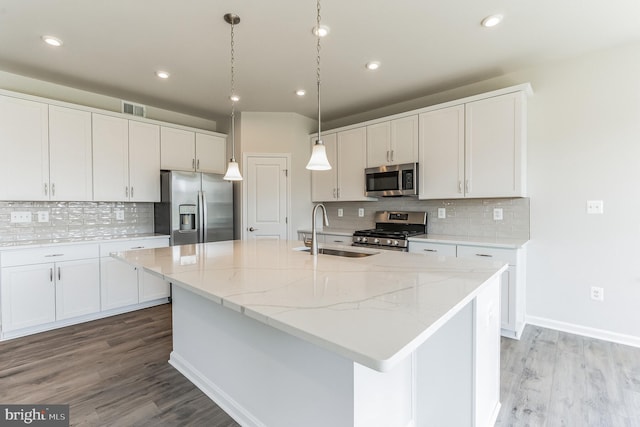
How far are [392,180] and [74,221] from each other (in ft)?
12.3

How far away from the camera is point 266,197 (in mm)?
4344

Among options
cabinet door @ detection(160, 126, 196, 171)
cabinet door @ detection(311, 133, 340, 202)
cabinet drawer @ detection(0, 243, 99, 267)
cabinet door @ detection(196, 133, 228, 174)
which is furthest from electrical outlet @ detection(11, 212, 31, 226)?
cabinet door @ detection(311, 133, 340, 202)

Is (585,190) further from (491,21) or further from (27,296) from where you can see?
(27,296)

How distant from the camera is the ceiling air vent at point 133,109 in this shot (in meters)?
3.83

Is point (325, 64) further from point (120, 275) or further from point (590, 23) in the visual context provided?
point (120, 275)

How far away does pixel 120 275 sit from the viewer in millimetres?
3400

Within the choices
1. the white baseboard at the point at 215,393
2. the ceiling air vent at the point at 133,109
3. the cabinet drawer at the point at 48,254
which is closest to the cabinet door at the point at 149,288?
the cabinet drawer at the point at 48,254

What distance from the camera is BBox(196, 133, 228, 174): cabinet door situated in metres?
4.27

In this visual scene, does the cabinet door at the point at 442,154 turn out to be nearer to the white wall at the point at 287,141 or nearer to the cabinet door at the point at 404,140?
the cabinet door at the point at 404,140

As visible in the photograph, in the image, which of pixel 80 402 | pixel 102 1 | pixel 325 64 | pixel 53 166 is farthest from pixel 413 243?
pixel 53 166

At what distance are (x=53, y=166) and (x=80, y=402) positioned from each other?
7.91 ft

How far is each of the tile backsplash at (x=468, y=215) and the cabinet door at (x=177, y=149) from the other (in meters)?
2.52

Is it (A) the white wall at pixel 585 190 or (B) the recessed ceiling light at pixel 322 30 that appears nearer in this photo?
(B) the recessed ceiling light at pixel 322 30

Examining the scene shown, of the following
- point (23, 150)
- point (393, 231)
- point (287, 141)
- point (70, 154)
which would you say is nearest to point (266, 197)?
point (287, 141)
